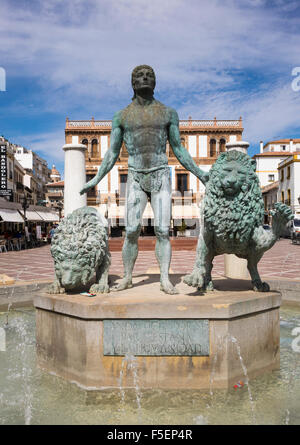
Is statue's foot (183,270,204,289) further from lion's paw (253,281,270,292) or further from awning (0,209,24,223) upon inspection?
awning (0,209,24,223)

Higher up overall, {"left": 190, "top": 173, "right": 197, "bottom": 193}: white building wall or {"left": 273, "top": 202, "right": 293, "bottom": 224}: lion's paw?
{"left": 190, "top": 173, "right": 197, "bottom": 193}: white building wall

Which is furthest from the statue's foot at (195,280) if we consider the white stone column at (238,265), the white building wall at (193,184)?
the white building wall at (193,184)

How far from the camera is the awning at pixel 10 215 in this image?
19.6 metres

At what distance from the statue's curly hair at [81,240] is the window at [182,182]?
3473cm

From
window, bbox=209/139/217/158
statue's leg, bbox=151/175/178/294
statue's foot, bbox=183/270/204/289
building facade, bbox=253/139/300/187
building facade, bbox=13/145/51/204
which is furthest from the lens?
building facade, bbox=13/145/51/204

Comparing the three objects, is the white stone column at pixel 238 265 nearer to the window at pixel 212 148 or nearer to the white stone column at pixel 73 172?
the white stone column at pixel 73 172

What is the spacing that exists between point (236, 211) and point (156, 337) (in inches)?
50.3

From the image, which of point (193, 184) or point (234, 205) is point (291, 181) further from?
point (234, 205)

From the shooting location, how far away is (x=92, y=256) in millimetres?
3764

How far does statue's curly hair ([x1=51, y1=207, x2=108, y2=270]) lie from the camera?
12.2ft

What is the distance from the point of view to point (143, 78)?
3844 millimetres

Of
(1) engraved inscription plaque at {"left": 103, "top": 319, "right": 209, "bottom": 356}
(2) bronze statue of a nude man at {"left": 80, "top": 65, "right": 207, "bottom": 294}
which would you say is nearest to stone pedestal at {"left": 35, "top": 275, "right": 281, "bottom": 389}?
(1) engraved inscription plaque at {"left": 103, "top": 319, "right": 209, "bottom": 356}

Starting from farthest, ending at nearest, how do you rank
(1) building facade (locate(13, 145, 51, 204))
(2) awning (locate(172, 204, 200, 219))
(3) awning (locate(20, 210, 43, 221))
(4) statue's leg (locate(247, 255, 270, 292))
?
(1) building facade (locate(13, 145, 51, 204)), (2) awning (locate(172, 204, 200, 219)), (3) awning (locate(20, 210, 43, 221)), (4) statue's leg (locate(247, 255, 270, 292))

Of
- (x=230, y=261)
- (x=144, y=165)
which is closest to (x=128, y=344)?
(x=144, y=165)
